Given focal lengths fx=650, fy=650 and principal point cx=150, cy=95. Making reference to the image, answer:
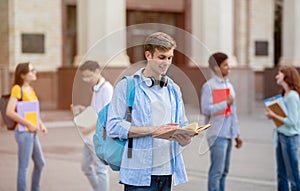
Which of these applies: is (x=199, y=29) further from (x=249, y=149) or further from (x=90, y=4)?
(x=249, y=149)

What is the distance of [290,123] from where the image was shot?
7582mm

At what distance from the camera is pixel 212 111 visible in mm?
6918

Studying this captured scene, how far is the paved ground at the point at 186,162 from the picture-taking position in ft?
29.4

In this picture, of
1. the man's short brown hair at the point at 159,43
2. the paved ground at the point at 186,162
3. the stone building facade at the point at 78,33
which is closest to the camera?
the man's short brown hair at the point at 159,43

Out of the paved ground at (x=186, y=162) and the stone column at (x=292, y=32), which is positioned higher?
the stone column at (x=292, y=32)

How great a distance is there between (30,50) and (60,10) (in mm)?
1758

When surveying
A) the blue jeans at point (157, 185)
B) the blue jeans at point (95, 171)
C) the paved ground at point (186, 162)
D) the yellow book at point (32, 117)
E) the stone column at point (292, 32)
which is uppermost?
the stone column at point (292, 32)

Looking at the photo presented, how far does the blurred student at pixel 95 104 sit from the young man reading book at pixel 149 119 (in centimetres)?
114

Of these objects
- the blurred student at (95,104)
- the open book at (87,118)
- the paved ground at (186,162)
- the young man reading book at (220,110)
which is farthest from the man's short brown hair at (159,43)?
the young man reading book at (220,110)

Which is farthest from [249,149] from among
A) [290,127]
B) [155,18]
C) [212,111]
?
[155,18]

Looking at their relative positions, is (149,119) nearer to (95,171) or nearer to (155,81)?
(155,81)

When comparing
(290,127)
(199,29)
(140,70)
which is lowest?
(290,127)

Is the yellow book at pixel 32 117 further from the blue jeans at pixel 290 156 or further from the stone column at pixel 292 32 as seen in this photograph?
the stone column at pixel 292 32

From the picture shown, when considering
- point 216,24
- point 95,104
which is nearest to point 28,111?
point 95,104
